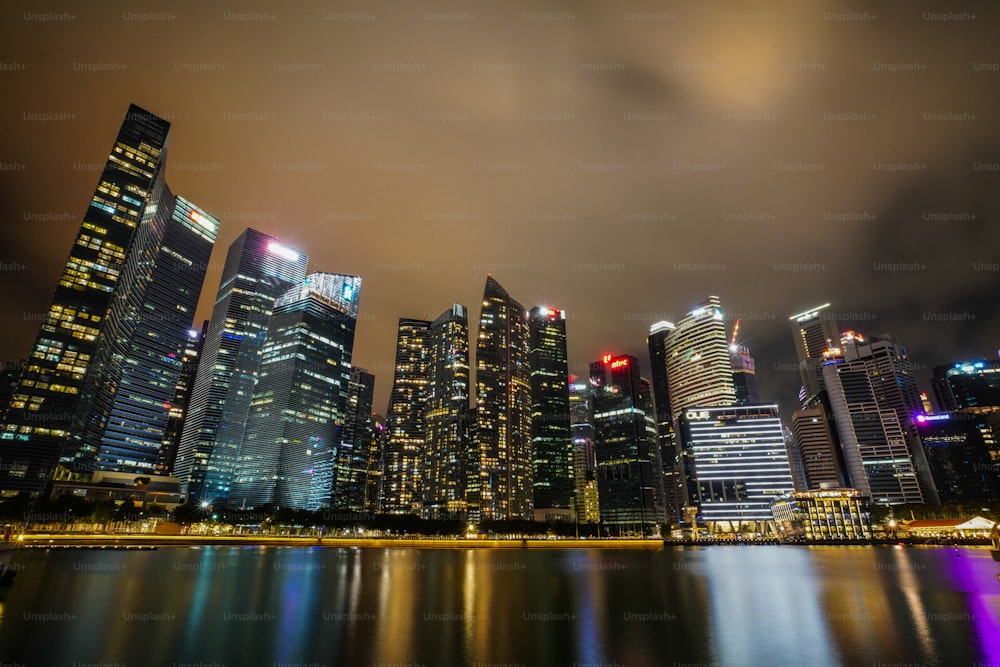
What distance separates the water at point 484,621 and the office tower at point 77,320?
128 metres

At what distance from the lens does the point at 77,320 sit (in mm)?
160125

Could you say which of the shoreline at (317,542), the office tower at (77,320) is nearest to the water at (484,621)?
the shoreline at (317,542)

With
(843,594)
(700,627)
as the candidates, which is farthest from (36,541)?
(843,594)

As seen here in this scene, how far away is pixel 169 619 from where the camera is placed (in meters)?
33.7

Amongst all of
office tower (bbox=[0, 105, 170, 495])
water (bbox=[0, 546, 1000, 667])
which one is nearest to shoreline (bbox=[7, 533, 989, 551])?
office tower (bbox=[0, 105, 170, 495])

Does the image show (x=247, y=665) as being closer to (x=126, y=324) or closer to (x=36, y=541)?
(x=36, y=541)

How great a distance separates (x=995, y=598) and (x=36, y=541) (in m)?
168

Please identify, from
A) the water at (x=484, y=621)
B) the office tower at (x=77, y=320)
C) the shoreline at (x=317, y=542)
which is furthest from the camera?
the office tower at (x=77, y=320)

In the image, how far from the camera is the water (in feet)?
84.7

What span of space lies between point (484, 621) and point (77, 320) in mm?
190730

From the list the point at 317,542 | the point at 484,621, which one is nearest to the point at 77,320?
Result: the point at 317,542

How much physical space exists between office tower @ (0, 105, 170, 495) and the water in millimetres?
127689

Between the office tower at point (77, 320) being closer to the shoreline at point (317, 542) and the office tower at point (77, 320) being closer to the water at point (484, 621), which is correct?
the shoreline at point (317, 542)

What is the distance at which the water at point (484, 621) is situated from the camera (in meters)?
25.8
